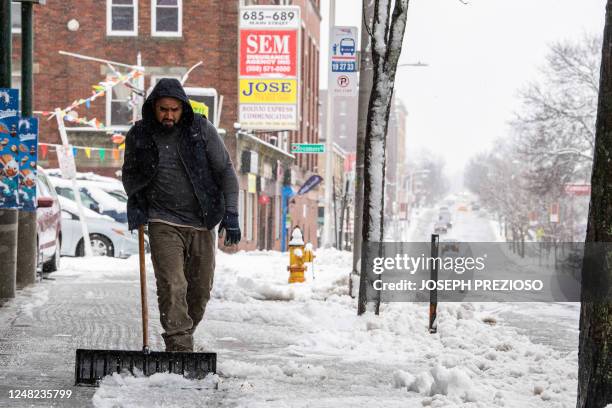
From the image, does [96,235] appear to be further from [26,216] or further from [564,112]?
[564,112]

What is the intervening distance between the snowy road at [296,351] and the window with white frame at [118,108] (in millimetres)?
20828

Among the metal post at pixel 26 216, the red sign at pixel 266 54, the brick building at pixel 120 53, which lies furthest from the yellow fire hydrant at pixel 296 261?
the brick building at pixel 120 53

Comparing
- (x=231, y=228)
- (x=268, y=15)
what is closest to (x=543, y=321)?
(x=231, y=228)

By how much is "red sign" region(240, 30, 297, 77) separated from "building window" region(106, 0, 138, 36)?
714cm

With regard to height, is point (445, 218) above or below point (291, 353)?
below

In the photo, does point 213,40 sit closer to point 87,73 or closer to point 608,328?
point 87,73

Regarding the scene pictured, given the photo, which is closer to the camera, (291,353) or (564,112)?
(291,353)

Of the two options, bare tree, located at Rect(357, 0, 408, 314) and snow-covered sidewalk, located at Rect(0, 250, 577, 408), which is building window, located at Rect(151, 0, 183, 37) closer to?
snow-covered sidewalk, located at Rect(0, 250, 577, 408)

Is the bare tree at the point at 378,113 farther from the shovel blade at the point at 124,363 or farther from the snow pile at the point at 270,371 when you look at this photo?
the shovel blade at the point at 124,363

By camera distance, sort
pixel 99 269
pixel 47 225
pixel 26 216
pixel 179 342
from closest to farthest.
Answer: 1. pixel 179 342
2. pixel 26 216
3. pixel 47 225
4. pixel 99 269

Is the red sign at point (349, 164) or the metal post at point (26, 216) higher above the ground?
the metal post at point (26, 216)

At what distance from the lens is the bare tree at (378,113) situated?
1170 cm

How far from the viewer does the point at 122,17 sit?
36812 millimetres

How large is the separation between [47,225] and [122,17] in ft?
73.1
